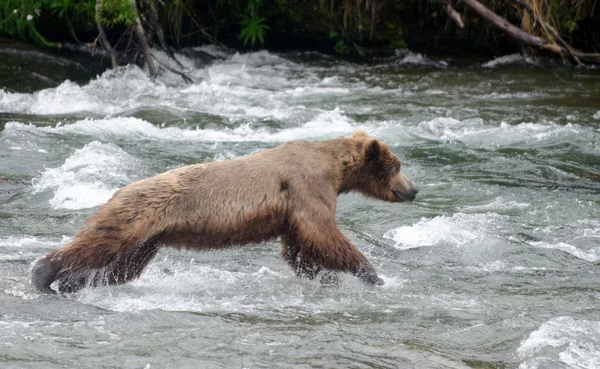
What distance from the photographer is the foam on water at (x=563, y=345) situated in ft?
16.5

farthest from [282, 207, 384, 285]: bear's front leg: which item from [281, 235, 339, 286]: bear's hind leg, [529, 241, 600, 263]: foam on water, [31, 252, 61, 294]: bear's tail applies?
[529, 241, 600, 263]: foam on water

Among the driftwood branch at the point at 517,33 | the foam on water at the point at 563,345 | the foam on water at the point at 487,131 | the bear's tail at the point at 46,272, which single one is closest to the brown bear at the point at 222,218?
the bear's tail at the point at 46,272

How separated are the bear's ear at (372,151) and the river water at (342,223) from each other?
35.4 inches

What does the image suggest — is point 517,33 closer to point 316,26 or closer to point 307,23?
point 316,26

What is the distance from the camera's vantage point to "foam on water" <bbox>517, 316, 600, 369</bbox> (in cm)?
504

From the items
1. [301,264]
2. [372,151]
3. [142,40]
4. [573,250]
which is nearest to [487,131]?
[573,250]

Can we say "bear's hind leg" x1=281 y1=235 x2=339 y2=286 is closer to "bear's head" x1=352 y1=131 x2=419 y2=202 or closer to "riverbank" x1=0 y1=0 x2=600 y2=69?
"bear's head" x1=352 y1=131 x2=419 y2=202

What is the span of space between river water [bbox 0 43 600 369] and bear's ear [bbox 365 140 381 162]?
0.90 meters

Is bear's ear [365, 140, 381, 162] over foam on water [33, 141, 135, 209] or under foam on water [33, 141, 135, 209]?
over

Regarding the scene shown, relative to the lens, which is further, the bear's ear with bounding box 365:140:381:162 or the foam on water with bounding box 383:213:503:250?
the foam on water with bounding box 383:213:503:250

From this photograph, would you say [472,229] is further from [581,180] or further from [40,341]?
[40,341]

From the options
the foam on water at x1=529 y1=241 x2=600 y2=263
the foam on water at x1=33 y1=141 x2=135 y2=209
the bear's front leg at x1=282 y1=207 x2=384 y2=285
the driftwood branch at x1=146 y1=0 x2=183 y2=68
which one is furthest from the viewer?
the driftwood branch at x1=146 y1=0 x2=183 y2=68

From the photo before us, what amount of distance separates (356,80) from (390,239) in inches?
335

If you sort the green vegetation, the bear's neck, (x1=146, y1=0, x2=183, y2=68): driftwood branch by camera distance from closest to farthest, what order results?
the bear's neck → (x1=146, y1=0, x2=183, y2=68): driftwood branch → the green vegetation
